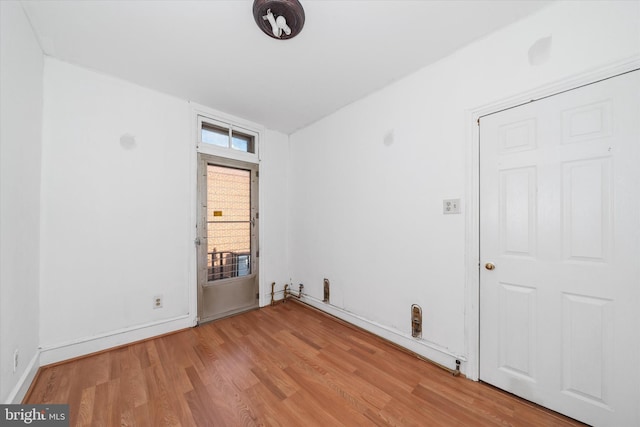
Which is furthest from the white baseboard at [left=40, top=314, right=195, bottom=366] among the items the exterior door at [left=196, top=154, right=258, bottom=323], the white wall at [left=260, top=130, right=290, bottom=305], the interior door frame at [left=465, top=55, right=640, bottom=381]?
the interior door frame at [left=465, top=55, right=640, bottom=381]

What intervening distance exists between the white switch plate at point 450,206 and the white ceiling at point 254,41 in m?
1.37

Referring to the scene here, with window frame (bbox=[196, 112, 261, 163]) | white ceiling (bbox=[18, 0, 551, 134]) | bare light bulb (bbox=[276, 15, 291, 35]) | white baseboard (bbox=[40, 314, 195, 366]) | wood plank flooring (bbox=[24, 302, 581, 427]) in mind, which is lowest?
wood plank flooring (bbox=[24, 302, 581, 427])

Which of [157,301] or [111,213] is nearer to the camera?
[111,213]

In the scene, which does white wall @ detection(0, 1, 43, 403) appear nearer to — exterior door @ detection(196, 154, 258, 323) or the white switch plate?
exterior door @ detection(196, 154, 258, 323)

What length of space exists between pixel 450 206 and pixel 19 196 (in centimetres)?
345

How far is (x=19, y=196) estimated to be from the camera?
1.69m

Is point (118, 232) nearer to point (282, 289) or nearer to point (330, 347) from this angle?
point (282, 289)

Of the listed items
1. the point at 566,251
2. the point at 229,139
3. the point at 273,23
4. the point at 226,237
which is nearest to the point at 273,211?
the point at 226,237

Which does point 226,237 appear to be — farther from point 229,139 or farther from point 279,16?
point 279,16

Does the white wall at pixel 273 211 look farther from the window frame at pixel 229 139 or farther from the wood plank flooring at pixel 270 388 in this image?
the wood plank flooring at pixel 270 388

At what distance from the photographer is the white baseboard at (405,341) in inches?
81.4

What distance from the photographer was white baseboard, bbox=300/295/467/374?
2.07 meters

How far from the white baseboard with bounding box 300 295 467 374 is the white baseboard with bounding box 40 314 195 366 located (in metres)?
1.93

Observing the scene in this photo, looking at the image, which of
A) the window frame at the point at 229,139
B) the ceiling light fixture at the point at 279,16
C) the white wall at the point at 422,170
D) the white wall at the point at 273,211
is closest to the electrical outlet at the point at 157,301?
the white wall at the point at 273,211
